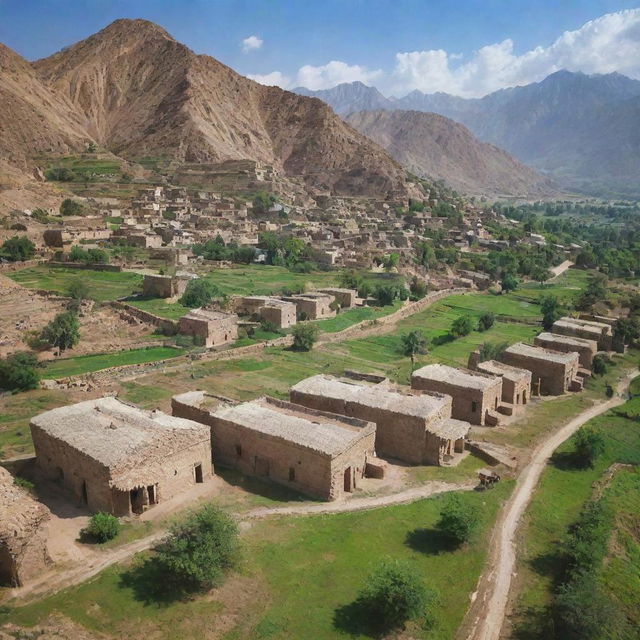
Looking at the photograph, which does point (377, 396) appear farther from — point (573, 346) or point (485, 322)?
point (485, 322)

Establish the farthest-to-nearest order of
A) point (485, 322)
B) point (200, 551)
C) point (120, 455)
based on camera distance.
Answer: point (485, 322) < point (120, 455) < point (200, 551)

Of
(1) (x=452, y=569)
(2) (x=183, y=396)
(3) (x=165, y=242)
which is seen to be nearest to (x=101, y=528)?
(2) (x=183, y=396)

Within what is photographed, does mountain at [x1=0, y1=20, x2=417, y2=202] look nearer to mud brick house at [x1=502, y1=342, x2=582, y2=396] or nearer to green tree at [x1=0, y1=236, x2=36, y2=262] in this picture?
green tree at [x1=0, y1=236, x2=36, y2=262]

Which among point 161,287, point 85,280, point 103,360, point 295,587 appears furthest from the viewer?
point 85,280

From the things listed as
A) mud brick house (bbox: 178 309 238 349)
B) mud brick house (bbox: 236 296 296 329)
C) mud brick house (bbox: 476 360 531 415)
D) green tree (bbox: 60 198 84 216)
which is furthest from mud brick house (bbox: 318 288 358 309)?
green tree (bbox: 60 198 84 216)

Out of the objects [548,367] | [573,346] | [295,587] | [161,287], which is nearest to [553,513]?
[295,587]

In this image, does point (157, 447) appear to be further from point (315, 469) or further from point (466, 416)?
point (466, 416)
